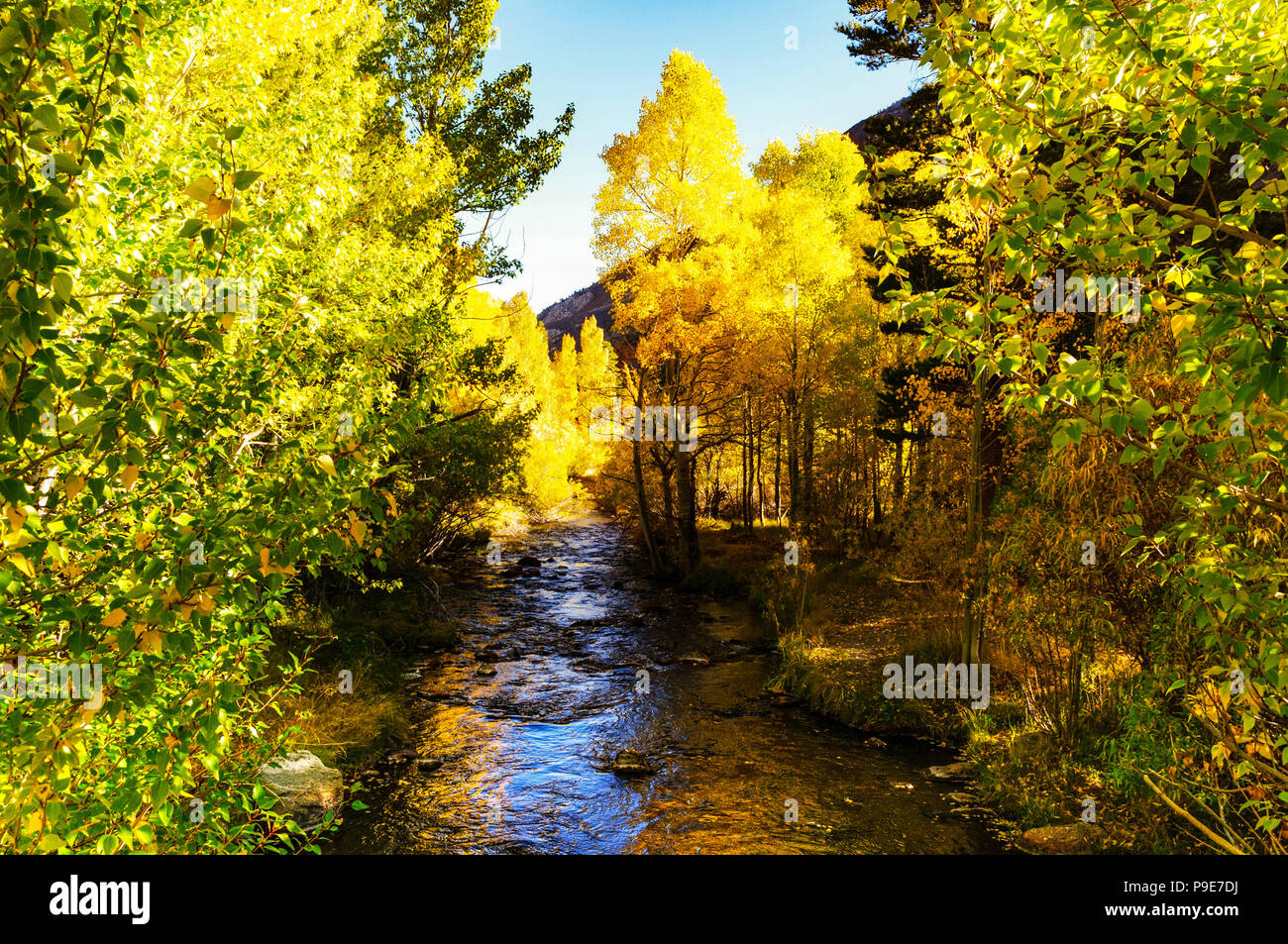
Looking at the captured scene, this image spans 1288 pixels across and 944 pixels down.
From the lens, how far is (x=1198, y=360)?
3533mm

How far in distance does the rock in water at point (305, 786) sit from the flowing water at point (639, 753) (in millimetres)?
528

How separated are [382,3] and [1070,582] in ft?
69.4

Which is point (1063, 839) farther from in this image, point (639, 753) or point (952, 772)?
point (639, 753)

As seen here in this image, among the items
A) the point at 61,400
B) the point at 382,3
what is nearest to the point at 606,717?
the point at 61,400

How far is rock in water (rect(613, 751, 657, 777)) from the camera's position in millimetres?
12648

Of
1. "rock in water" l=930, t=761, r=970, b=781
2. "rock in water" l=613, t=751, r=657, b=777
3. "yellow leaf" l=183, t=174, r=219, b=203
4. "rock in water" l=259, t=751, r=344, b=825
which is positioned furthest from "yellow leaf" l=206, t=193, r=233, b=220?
"rock in water" l=930, t=761, r=970, b=781

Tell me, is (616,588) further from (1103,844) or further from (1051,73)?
(1051,73)

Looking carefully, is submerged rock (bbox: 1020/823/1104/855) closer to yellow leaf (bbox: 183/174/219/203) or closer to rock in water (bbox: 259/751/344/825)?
rock in water (bbox: 259/751/344/825)

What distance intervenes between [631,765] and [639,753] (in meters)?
0.61

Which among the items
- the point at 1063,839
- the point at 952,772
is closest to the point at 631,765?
the point at 952,772

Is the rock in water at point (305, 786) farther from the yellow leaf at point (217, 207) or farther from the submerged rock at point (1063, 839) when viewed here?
the yellow leaf at point (217, 207)

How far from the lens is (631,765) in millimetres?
12820

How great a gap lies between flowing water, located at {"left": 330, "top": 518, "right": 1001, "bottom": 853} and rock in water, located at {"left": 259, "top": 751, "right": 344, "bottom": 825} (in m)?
0.53

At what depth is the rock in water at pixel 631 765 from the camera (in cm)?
1265
